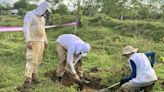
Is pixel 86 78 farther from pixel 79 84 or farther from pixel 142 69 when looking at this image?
pixel 142 69

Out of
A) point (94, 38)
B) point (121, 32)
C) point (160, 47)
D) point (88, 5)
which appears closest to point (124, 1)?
point (88, 5)

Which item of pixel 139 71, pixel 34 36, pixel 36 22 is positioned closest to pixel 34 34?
pixel 34 36

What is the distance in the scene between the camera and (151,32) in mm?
17188

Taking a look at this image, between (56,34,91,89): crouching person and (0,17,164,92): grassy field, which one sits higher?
(56,34,91,89): crouching person

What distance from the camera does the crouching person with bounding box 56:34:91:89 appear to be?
6.59 metres

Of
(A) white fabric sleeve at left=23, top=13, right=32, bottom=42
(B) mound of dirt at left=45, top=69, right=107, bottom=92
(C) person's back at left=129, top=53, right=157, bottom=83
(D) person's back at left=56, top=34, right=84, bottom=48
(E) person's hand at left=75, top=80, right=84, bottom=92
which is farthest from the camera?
(B) mound of dirt at left=45, top=69, right=107, bottom=92

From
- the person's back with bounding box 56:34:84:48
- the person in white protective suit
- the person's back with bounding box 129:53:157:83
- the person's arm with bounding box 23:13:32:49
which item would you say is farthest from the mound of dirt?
the person's back with bounding box 129:53:157:83

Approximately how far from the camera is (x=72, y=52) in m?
6.68

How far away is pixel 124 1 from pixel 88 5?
2573 mm

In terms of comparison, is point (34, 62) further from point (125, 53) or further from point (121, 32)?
point (121, 32)

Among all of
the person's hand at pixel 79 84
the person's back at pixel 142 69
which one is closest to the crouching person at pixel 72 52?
the person's hand at pixel 79 84

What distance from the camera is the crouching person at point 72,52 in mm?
6590

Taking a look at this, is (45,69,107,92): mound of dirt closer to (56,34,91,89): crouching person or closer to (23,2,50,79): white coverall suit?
(56,34,91,89): crouching person

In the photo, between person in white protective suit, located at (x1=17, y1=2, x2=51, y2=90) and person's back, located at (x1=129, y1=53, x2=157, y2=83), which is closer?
person's back, located at (x1=129, y1=53, x2=157, y2=83)
